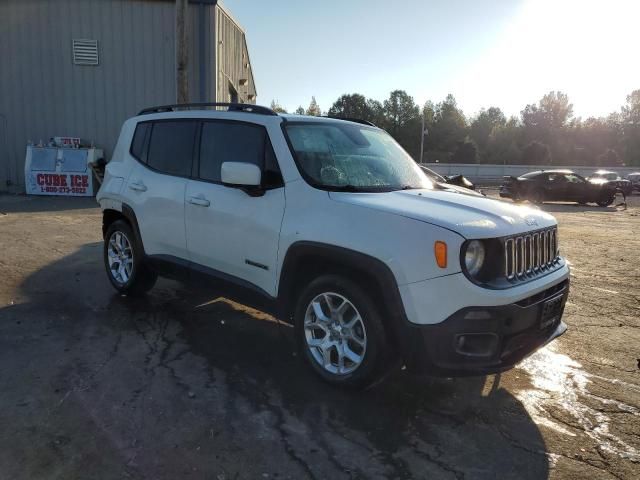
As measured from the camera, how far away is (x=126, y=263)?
5590 mm

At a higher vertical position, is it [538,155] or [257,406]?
[538,155]

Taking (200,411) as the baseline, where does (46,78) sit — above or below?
above

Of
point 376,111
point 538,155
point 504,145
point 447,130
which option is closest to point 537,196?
point 538,155

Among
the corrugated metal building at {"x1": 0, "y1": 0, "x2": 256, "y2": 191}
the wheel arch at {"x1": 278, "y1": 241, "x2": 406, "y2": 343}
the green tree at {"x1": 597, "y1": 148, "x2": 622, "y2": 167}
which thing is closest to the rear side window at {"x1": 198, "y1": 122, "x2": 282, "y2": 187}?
the wheel arch at {"x1": 278, "y1": 241, "x2": 406, "y2": 343}

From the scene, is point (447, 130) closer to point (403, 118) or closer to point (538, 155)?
point (403, 118)

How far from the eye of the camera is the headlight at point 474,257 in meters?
3.03

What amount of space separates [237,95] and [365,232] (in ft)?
64.2

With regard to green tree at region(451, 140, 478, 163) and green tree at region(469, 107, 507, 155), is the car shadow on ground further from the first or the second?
green tree at region(469, 107, 507, 155)

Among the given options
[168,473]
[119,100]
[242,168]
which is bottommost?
[168,473]

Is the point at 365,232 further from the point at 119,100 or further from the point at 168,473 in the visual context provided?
the point at 119,100

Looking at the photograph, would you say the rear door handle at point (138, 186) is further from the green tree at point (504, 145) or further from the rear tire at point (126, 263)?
the green tree at point (504, 145)

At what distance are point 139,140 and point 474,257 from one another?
3779mm

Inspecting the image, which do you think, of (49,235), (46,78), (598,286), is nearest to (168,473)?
(598,286)

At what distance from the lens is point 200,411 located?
3238mm
